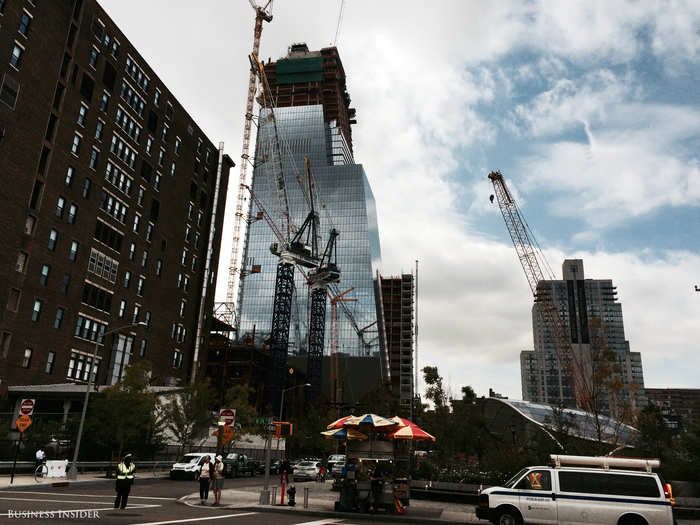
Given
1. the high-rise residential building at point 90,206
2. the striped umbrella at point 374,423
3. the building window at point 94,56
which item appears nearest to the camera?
the striped umbrella at point 374,423

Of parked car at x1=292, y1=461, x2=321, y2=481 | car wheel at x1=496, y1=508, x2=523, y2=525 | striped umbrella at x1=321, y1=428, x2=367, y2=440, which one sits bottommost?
parked car at x1=292, y1=461, x2=321, y2=481

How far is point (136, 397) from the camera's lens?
40500 mm

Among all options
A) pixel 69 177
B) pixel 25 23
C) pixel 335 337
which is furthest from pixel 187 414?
pixel 335 337

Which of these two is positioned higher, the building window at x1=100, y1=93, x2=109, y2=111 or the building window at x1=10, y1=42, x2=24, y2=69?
the building window at x1=100, y1=93, x2=109, y2=111

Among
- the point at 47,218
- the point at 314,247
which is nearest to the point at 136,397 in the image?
the point at 47,218

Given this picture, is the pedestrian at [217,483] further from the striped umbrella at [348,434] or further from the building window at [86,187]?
the building window at [86,187]

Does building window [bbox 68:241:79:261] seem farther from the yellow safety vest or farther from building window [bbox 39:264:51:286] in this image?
the yellow safety vest

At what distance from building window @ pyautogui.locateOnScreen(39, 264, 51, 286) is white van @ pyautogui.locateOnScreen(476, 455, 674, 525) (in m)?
47.2

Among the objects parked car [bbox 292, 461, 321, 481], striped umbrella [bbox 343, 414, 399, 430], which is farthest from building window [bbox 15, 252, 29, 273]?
striped umbrella [bbox 343, 414, 399, 430]

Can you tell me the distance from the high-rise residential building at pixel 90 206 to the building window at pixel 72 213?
10cm

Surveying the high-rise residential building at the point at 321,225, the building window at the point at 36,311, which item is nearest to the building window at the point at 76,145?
the building window at the point at 36,311

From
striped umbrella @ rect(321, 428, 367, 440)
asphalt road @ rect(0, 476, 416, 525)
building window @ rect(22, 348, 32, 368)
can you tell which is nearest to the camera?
asphalt road @ rect(0, 476, 416, 525)

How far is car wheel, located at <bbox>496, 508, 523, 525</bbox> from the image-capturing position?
16562mm

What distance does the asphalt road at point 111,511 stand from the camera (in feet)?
50.1
